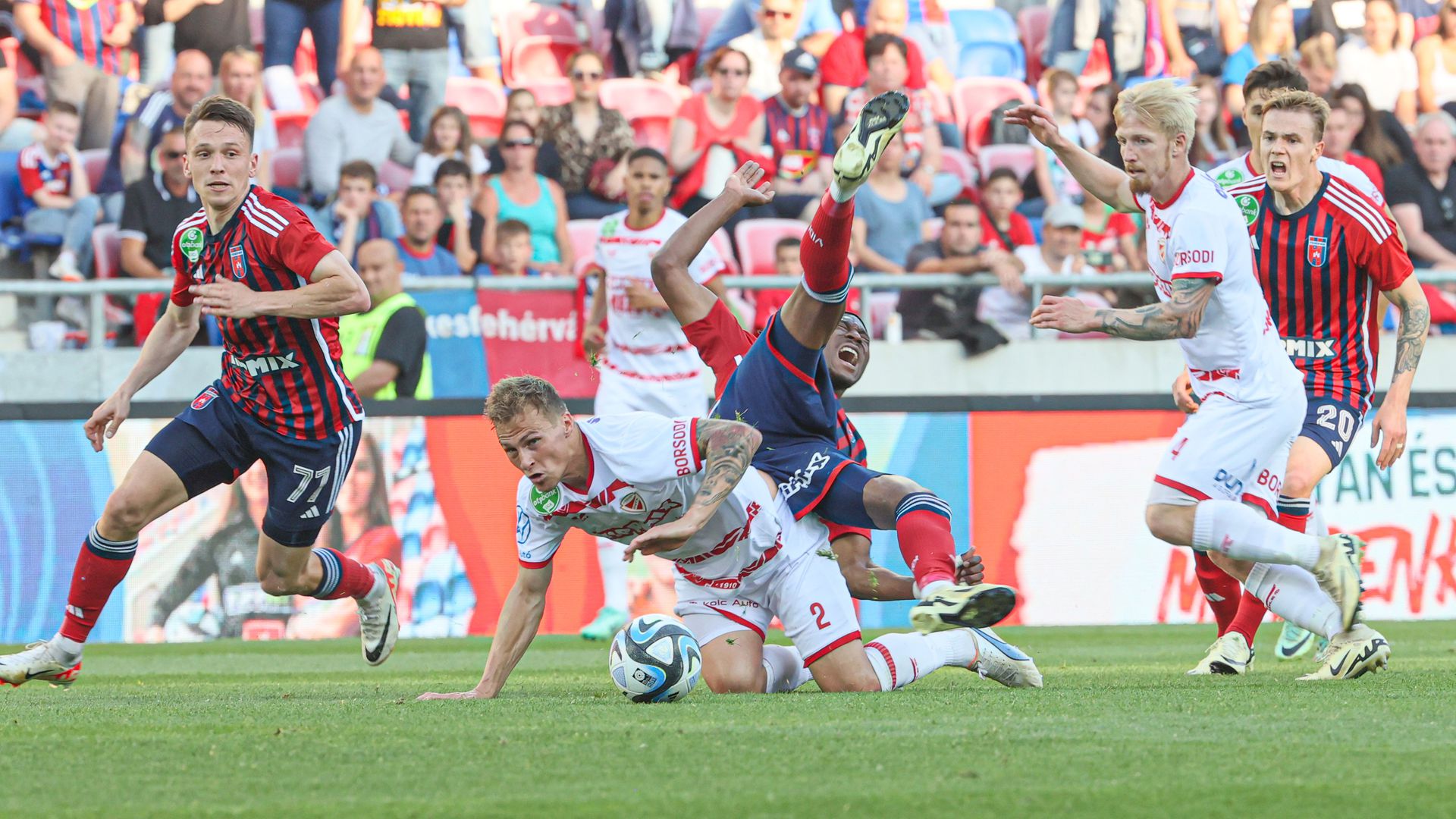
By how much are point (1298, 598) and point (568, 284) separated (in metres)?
6.31

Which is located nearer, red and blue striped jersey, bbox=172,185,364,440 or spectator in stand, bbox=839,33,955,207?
red and blue striped jersey, bbox=172,185,364,440

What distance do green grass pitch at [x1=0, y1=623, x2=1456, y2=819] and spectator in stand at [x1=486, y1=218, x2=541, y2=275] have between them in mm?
5978

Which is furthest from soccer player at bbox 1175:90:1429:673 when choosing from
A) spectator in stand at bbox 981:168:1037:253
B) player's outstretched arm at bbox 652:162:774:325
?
spectator in stand at bbox 981:168:1037:253

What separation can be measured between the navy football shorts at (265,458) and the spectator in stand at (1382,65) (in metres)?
10.8

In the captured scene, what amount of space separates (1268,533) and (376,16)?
9646 millimetres

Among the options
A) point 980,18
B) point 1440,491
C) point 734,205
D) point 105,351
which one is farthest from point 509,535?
point 980,18

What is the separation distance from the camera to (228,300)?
618cm

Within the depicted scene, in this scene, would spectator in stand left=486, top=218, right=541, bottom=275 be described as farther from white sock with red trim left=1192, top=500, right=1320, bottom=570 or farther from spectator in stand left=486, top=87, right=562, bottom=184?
white sock with red trim left=1192, top=500, right=1320, bottom=570

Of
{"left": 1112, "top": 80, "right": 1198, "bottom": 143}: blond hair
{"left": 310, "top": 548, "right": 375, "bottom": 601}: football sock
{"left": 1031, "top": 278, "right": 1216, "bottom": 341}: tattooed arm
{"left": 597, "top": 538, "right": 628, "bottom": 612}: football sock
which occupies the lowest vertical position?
{"left": 597, "top": 538, "right": 628, "bottom": 612}: football sock

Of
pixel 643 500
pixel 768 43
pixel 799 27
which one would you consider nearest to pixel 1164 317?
pixel 643 500

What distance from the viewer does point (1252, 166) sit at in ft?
25.1

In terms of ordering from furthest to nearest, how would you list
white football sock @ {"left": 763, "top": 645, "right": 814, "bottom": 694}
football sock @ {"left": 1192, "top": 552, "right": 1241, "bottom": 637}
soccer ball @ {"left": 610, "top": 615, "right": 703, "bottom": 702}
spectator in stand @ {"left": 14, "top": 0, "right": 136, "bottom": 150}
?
spectator in stand @ {"left": 14, "top": 0, "right": 136, "bottom": 150}, football sock @ {"left": 1192, "top": 552, "right": 1241, "bottom": 637}, white football sock @ {"left": 763, "top": 645, "right": 814, "bottom": 694}, soccer ball @ {"left": 610, "top": 615, "right": 703, "bottom": 702}

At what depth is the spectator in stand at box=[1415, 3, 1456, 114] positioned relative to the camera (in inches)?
596

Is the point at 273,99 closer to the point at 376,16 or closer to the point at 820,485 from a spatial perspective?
the point at 376,16
